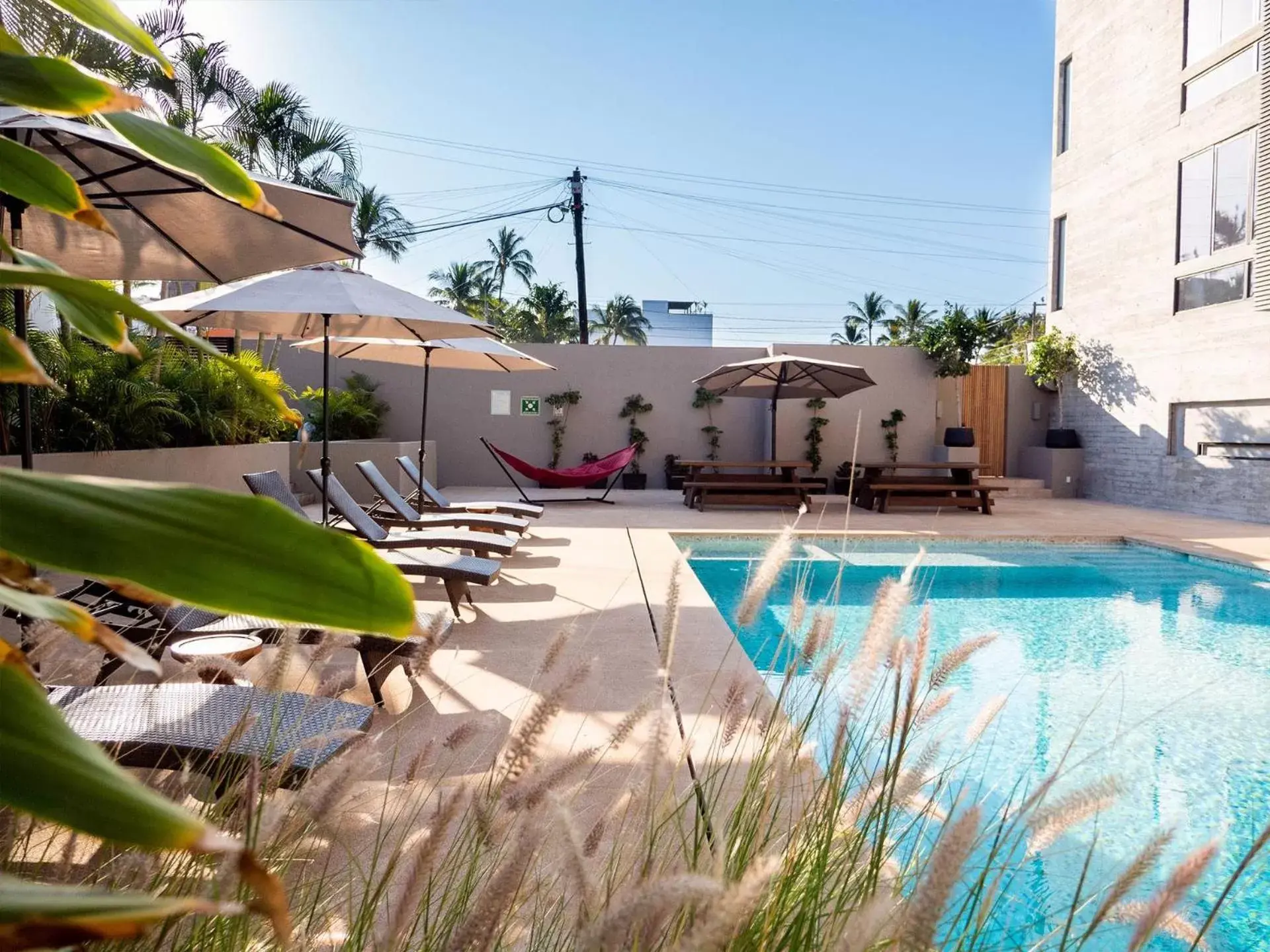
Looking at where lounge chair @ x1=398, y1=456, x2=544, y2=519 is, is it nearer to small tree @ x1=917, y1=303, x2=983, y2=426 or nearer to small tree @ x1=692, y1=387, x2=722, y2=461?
small tree @ x1=692, y1=387, x2=722, y2=461

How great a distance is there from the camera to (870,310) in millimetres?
43031

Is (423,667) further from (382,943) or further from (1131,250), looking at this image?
(1131,250)

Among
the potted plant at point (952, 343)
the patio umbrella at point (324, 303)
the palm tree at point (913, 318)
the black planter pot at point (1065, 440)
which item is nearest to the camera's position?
the patio umbrella at point (324, 303)

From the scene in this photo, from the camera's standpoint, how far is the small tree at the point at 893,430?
48.3 ft

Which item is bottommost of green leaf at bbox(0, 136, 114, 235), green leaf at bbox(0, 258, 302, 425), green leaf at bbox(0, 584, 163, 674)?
green leaf at bbox(0, 584, 163, 674)

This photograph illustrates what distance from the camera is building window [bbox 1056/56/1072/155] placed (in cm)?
1501

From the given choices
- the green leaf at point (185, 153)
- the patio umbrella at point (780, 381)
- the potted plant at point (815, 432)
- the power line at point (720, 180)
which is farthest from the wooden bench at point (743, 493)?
the power line at point (720, 180)

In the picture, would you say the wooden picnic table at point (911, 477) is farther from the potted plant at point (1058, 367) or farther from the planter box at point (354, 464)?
the planter box at point (354, 464)

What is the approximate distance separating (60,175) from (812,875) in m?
1.00

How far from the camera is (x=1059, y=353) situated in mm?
14703

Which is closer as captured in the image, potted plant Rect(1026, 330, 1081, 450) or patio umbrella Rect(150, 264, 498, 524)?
patio umbrella Rect(150, 264, 498, 524)

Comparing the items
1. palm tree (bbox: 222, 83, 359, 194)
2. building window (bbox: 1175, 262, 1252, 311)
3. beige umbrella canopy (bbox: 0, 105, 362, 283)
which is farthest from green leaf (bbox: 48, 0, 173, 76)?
palm tree (bbox: 222, 83, 359, 194)

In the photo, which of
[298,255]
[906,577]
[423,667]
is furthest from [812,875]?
[298,255]

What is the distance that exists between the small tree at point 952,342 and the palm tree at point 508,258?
23.3 metres
